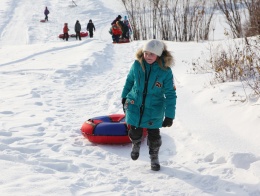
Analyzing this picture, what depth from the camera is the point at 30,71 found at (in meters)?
9.23

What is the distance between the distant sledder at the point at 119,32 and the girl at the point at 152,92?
13.1 m

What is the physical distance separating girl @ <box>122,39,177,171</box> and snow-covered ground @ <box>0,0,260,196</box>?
21.2 inches

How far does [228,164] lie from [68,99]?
3.89 meters

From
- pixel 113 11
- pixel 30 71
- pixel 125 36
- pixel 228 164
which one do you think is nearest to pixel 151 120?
pixel 228 164

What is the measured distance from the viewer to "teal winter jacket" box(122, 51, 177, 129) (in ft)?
11.0

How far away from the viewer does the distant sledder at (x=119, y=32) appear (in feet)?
53.6

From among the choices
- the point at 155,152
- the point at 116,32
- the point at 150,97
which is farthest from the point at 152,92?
the point at 116,32

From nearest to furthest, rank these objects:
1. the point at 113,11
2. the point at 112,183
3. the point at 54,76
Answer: the point at 112,183 < the point at 54,76 < the point at 113,11

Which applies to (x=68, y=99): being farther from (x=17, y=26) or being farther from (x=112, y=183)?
(x=17, y=26)

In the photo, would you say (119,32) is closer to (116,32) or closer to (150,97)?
(116,32)

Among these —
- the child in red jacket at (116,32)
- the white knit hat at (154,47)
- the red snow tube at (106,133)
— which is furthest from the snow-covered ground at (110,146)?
the child in red jacket at (116,32)

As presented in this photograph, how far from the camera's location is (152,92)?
11.1 feet

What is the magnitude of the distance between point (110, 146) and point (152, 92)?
1.31 metres

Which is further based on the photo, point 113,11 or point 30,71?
point 113,11
